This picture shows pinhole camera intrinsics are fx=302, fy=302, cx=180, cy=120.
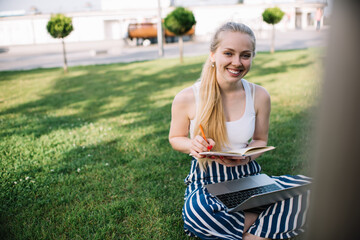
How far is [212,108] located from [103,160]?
70.6 inches

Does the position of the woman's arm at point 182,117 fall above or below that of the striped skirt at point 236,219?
above

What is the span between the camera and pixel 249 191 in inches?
82.9

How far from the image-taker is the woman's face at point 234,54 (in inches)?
80.0

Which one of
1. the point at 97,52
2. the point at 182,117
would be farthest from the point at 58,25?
the point at 182,117

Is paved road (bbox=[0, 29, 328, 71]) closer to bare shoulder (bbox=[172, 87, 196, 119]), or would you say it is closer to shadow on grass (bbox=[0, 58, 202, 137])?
shadow on grass (bbox=[0, 58, 202, 137])

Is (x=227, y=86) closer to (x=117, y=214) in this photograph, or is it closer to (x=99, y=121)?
(x=117, y=214)

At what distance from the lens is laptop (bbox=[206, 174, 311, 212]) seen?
72.0 inches

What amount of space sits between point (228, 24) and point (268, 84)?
18.4ft

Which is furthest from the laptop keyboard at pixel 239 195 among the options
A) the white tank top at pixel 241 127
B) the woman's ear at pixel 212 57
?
the woman's ear at pixel 212 57

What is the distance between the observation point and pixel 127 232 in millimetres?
2209

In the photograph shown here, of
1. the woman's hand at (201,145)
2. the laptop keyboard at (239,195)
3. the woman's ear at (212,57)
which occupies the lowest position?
the laptop keyboard at (239,195)

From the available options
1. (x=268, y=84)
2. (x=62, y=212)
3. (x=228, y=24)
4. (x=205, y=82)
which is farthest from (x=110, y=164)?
(x=268, y=84)

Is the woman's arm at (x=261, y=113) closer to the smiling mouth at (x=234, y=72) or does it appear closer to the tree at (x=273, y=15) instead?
the smiling mouth at (x=234, y=72)

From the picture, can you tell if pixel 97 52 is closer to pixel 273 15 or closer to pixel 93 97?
pixel 273 15
